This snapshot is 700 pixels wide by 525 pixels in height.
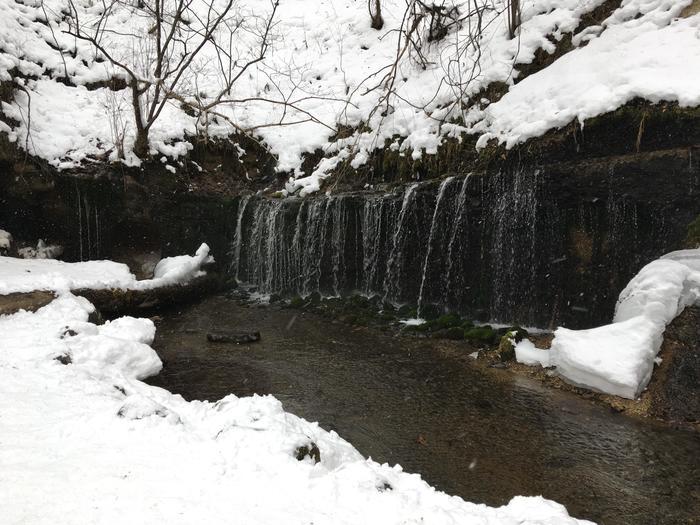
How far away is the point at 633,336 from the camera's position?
15.5 ft

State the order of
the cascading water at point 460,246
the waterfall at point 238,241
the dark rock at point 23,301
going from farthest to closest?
the waterfall at point 238,241 < the cascading water at point 460,246 < the dark rock at point 23,301

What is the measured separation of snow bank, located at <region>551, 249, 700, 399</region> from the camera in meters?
4.62

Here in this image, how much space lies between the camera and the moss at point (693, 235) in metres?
5.60

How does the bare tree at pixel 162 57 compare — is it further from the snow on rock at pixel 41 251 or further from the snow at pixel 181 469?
the snow at pixel 181 469

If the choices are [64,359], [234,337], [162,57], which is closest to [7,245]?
[162,57]

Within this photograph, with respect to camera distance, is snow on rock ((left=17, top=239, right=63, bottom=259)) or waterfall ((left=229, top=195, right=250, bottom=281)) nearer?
snow on rock ((left=17, top=239, right=63, bottom=259))

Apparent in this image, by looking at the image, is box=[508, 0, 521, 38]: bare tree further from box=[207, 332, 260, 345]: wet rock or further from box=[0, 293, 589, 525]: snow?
box=[0, 293, 589, 525]: snow

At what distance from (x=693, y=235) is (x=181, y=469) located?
6.20 m

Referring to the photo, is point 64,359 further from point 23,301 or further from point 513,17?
point 513,17

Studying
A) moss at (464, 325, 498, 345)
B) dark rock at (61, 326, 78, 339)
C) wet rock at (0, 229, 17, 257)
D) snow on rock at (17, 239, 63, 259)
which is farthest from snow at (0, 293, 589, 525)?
snow on rock at (17, 239, 63, 259)

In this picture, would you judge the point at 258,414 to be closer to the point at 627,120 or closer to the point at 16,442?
the point at 16,442

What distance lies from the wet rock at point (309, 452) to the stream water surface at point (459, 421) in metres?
1.02

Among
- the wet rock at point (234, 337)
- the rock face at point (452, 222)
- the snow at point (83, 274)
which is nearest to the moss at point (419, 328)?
the rock face at point (452, 222)

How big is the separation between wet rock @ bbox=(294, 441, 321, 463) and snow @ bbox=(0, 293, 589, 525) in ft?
0.10
